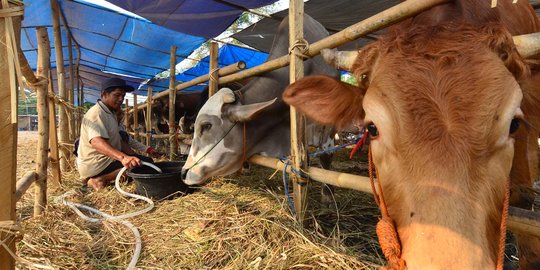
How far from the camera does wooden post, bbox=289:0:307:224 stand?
7.98 feet

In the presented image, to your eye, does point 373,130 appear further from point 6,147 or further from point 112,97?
point 112,97

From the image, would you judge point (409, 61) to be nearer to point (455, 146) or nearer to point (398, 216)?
point (455, 146)

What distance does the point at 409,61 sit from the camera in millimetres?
1369

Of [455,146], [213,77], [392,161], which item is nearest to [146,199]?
[213,77]

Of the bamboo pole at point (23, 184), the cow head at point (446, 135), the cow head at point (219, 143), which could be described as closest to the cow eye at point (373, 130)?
the cow head at point (446, 135)

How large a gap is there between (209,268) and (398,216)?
5.06 feet

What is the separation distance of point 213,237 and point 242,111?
1366 mm

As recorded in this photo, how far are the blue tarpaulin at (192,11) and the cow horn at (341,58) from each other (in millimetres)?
3161

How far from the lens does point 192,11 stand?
17.8 ft

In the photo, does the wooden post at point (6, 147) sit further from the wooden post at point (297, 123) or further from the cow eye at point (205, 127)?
the cow eye at point (205, 127)

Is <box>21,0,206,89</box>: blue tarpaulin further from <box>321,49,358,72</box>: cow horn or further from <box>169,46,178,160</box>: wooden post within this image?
<box>321,49,358,72</box>: cow horn

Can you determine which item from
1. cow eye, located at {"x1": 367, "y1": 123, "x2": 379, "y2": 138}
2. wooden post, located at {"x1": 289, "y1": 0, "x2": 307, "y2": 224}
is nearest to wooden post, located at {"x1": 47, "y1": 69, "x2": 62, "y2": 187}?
wooden post, located at {"x1": 289, "y1": 0, "x2": 307, "y2": 224}

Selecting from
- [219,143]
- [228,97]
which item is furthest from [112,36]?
[219,143]

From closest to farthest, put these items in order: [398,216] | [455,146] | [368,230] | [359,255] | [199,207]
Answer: [455,146]
[398,216]
[359,255]
[368,230]
[199,207]
